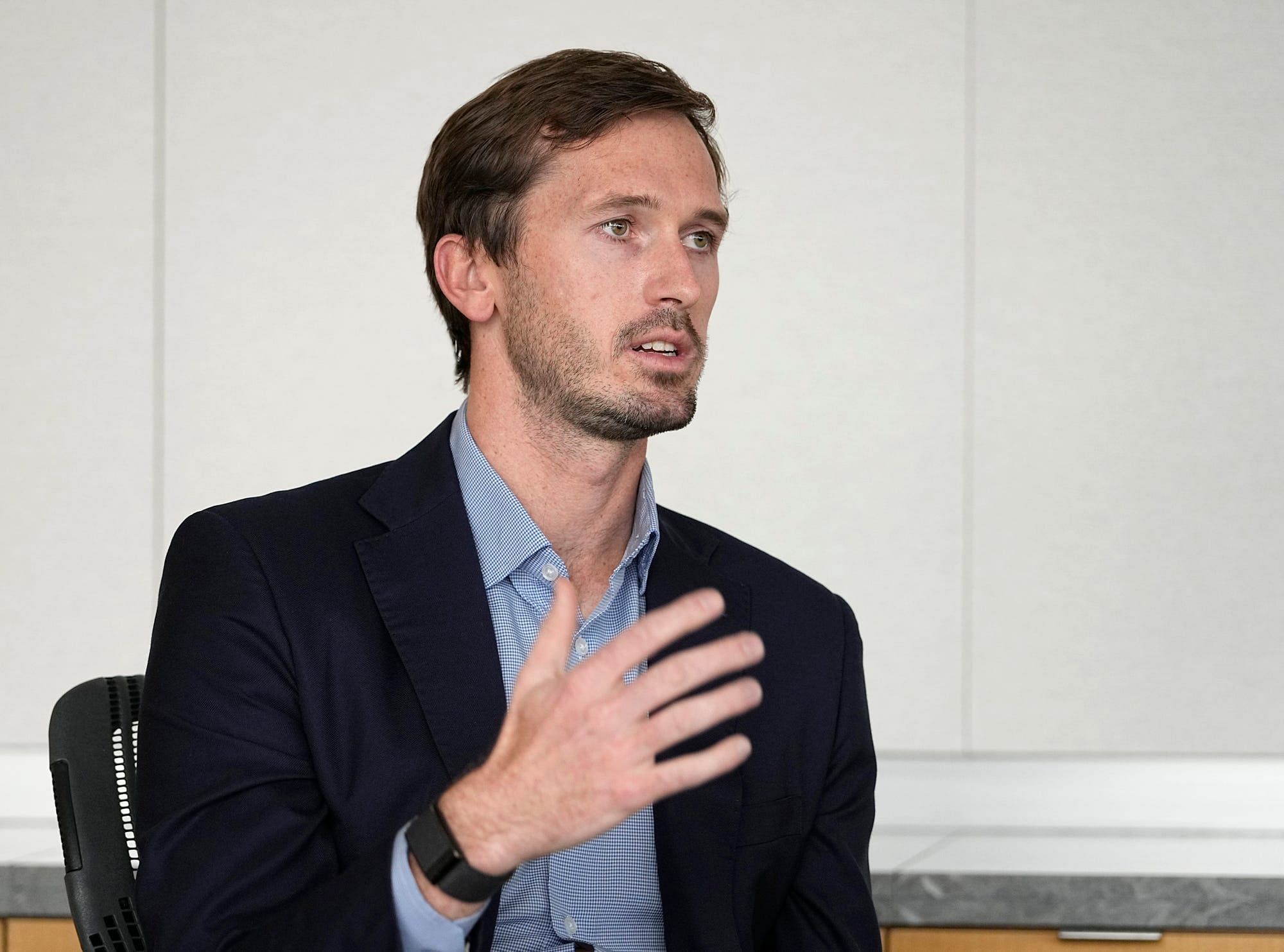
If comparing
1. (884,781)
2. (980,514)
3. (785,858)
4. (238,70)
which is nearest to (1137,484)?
(980,514)

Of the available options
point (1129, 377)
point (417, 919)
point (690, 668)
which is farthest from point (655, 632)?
point (1129, 377)

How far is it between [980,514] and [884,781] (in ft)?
1.88

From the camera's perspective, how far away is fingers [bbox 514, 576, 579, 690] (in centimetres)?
104

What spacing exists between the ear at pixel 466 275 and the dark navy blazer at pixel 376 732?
161 mm

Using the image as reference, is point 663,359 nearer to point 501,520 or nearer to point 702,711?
point 501,520

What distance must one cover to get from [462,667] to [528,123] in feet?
2.31

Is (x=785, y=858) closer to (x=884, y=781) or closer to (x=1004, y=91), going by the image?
(x=884, y=781)

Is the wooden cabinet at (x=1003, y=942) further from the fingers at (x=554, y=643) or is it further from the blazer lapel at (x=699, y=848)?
the fingers at (x=554, y=643)

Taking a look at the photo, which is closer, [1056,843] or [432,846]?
[432,846]

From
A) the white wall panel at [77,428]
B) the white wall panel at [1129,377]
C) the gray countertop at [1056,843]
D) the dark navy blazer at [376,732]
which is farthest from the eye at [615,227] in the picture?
the white wall panel at [77,428]

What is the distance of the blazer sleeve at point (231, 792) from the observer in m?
1.21

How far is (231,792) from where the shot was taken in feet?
4.31

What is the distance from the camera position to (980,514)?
272 cm

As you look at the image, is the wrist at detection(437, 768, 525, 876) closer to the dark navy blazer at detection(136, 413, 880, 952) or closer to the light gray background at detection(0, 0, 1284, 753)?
the dark navy blazer at detection(136, 413, 880, 952)
